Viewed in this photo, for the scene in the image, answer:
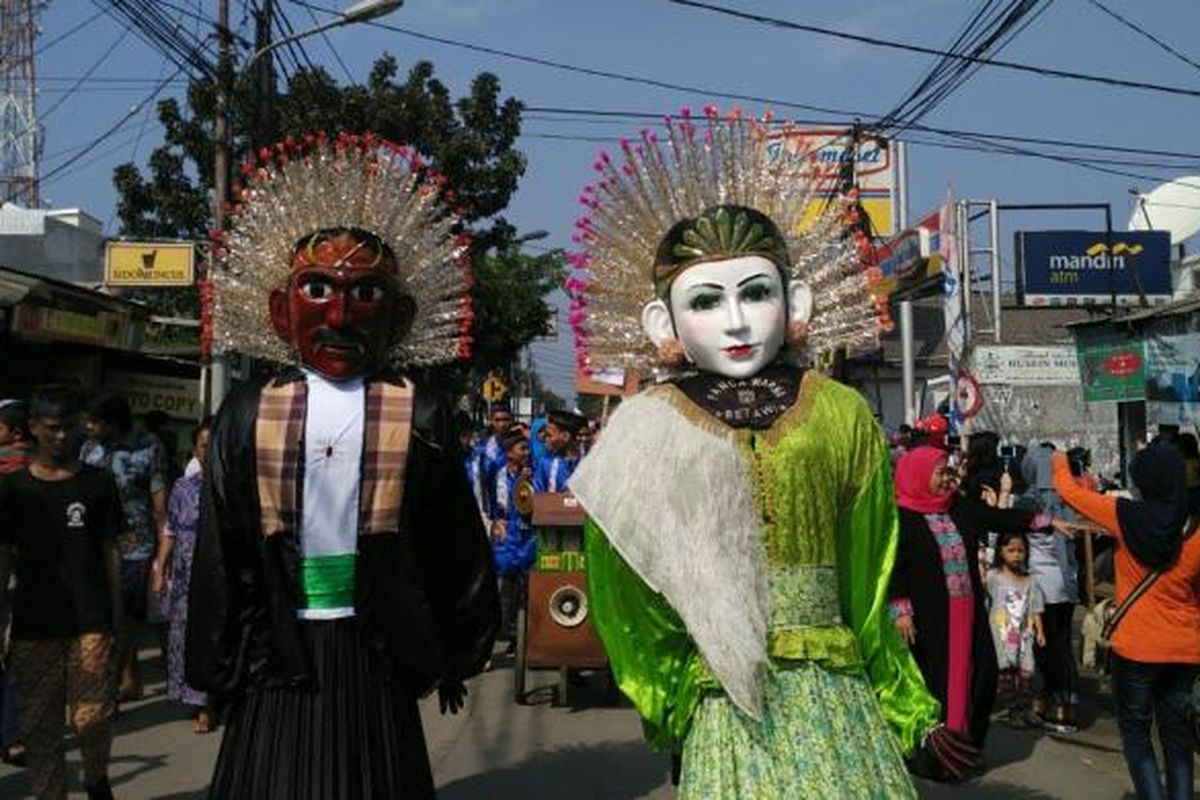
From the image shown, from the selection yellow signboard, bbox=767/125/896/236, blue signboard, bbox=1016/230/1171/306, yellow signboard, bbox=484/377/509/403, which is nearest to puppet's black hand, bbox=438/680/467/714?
yellow signboard, bbox=767/125/896/236

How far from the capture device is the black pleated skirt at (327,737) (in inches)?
125

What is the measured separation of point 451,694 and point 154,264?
10.4m

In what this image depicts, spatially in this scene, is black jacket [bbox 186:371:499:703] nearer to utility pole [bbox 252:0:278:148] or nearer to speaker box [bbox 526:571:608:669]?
speaker box [bbox 526:571:608:669]

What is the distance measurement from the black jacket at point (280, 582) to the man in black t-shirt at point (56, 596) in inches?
66.6

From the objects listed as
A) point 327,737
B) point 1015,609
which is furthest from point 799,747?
point 1015,609

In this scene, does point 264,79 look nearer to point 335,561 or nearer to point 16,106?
point 335,561

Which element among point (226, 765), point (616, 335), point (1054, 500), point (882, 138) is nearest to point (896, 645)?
point (616, 335)

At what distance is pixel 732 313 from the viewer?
3.26m

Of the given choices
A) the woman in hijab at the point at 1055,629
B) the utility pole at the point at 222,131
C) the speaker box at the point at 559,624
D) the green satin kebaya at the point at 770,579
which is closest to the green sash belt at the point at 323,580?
the green satin kebaya at the point at 770,579

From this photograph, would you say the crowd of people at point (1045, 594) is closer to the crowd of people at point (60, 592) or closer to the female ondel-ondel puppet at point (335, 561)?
the female ondel-ondel puppet at point (335, 561)

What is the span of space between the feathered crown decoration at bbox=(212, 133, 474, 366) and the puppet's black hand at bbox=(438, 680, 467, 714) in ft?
3.78

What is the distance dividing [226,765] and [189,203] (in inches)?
587

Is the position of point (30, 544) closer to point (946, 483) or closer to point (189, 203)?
point (946, 483)

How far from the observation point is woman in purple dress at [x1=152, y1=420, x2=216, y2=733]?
680cm
